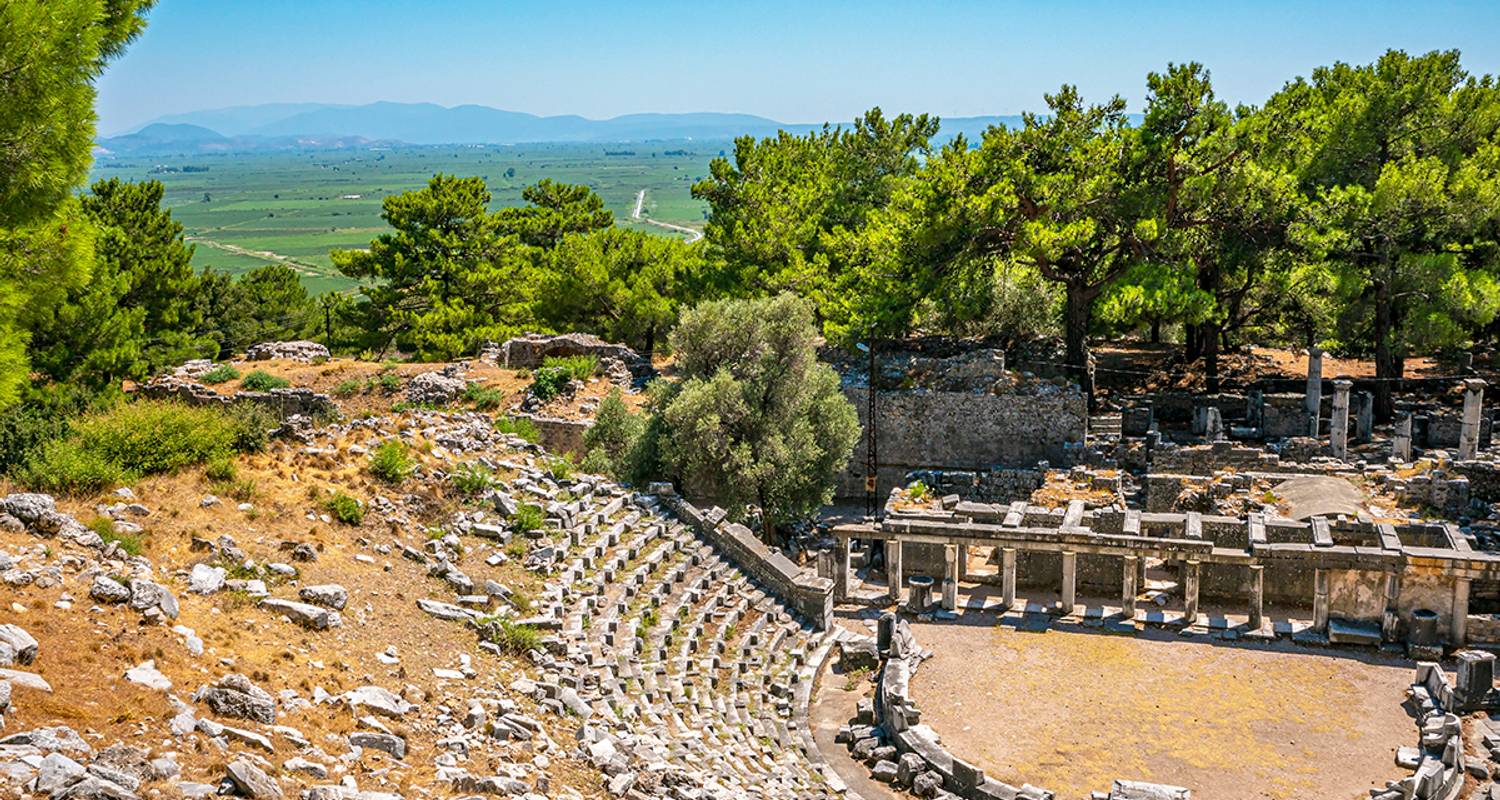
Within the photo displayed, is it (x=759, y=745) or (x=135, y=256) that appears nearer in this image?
(x=759, y=745)

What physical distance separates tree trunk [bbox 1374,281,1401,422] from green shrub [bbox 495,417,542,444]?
2653 cm

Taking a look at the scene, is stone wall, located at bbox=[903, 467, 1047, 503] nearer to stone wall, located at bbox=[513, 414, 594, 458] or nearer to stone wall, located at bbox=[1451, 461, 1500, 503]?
stone wall, located at bbox=[513, 414, 594, 458]

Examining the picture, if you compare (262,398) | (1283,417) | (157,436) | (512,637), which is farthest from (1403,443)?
(157,436)

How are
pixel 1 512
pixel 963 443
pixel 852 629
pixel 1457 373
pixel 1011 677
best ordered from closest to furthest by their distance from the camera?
pixel 1 512, pixel 1011 677, pixel 852 629, pixel 963 443, pixel 1457 373

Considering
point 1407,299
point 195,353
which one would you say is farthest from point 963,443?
point 195,353

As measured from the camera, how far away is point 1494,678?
74.1 ft

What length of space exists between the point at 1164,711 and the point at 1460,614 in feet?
24.4

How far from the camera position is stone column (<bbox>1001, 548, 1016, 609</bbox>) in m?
27.8

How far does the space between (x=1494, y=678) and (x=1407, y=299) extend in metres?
19.8

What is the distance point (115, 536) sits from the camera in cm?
1705

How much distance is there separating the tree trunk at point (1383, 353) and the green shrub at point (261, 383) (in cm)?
3336

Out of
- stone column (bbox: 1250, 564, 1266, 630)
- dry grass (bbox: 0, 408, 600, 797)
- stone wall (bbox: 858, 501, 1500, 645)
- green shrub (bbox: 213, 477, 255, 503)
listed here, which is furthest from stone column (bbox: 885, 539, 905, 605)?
green shrub (bbox: 213, 477, 255, 503)

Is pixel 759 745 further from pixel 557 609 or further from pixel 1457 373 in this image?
pixel 1457 373

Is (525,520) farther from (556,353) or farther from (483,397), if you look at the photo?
(556,353)
